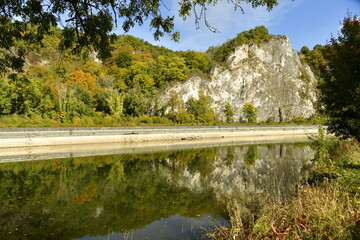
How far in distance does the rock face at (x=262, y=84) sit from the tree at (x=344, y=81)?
56335 millimetres

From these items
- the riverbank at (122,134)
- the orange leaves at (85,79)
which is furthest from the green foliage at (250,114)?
the orange leaves at (85,79)

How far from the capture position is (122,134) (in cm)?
3572

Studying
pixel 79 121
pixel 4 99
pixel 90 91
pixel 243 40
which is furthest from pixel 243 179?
pixel 243 40

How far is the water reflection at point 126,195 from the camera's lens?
8.46m

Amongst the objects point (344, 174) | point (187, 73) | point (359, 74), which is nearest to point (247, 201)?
point (344, 174)

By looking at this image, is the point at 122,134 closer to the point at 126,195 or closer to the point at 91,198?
the point at 126,195

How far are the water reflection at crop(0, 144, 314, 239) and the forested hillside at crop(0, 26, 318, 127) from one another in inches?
465

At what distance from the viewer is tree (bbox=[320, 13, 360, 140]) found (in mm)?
11945

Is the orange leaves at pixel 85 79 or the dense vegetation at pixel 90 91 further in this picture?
the orange leaves at pixel 85 79

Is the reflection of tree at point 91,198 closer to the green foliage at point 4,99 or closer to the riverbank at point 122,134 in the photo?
the riverbank at point 122,134

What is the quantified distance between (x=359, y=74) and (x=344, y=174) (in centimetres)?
546

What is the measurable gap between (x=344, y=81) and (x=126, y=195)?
12248mm

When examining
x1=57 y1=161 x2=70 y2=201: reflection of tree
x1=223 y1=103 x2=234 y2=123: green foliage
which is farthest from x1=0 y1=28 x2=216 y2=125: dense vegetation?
x1=57 y1=161 x2=70 y2=201: reflection of tree

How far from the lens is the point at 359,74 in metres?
11.8
